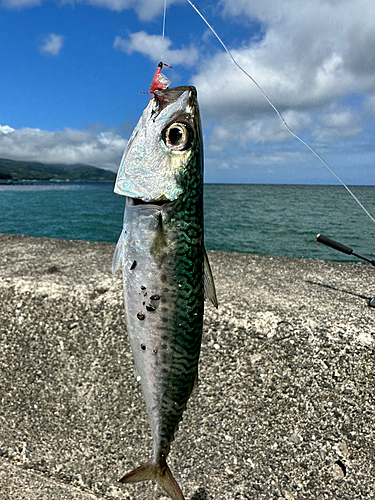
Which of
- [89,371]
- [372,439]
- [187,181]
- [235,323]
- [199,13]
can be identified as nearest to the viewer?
[187,181]

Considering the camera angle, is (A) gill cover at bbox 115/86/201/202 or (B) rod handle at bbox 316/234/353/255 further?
(B) rod handle at bbox 316/234/353/255

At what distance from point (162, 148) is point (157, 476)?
141 cm

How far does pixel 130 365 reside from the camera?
252 centimetres

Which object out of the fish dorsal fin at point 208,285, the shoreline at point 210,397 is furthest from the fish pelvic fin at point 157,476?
the shoreline at point 210,397

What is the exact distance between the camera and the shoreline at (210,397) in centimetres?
226

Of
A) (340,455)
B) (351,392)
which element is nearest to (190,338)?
(351,392)

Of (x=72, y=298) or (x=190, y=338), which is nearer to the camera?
(x=190, y=338)

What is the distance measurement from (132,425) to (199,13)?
104 inches

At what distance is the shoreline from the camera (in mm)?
2256

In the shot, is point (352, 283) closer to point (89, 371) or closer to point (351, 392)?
point (351, 392)

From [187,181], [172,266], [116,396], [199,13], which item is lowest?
[116,396]

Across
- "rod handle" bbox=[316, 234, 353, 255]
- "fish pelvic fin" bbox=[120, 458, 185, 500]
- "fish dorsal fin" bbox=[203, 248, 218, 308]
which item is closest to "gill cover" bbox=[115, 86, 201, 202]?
"fish dorsal fin" bbox=[203, 248, 218, 308]

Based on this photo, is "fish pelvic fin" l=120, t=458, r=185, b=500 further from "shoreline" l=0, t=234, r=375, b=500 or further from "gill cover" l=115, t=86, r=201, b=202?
"gill cover" l=115, t=86, r=201, b=202

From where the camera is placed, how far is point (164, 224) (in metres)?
1.30
